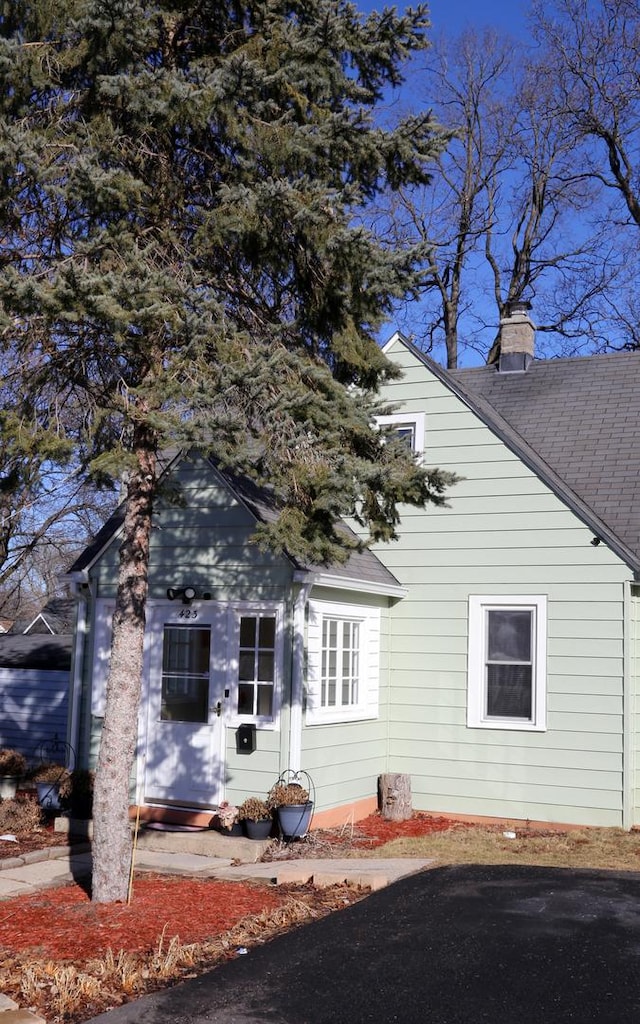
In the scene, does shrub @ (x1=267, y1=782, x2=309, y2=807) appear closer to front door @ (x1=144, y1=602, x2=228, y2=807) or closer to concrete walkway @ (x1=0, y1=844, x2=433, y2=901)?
concrete walkway @ (x1=0, y1=844, x2=433, y2=901)

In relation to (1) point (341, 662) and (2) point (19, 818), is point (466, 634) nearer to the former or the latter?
(1) point (341, 662)

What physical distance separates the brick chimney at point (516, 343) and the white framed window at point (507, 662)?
479cm

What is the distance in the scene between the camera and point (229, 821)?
10188 mm

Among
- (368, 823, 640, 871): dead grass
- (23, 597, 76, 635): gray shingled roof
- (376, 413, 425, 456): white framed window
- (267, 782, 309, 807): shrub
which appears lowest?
(368, 823, 640, 871): dead grass

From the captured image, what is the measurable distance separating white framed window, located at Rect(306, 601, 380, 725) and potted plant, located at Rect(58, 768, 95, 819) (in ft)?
8.71

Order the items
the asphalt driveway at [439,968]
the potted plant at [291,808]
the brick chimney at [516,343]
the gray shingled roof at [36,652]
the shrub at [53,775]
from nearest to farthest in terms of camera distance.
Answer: the asphalt driveway at [439,968] → the potted plant at [291,808] → the shrub at [53,775] → the brick chimney at [516,343] → the gray shingled roof at [36,652]

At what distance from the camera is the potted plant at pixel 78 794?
436 inches

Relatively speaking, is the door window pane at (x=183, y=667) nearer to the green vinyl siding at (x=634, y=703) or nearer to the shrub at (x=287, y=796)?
the shrub at (x=287, y=796)

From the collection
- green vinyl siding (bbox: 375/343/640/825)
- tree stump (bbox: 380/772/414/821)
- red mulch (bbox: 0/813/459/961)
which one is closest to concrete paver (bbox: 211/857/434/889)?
red mulch (bbox: 0/813/459/961)

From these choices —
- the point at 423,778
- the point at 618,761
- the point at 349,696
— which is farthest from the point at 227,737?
the point at 618,761

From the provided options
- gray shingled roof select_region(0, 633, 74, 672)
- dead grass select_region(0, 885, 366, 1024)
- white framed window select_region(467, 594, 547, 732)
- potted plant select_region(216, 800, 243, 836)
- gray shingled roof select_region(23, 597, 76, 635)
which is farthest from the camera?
gray shingled roof select_region(23, 597, 76, 635)

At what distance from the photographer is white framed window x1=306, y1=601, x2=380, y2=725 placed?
11.1 meters

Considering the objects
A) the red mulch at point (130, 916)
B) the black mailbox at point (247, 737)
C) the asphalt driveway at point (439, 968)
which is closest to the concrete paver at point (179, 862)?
the red mulch at point (130, 916)

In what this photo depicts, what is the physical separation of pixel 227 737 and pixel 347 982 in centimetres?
531
